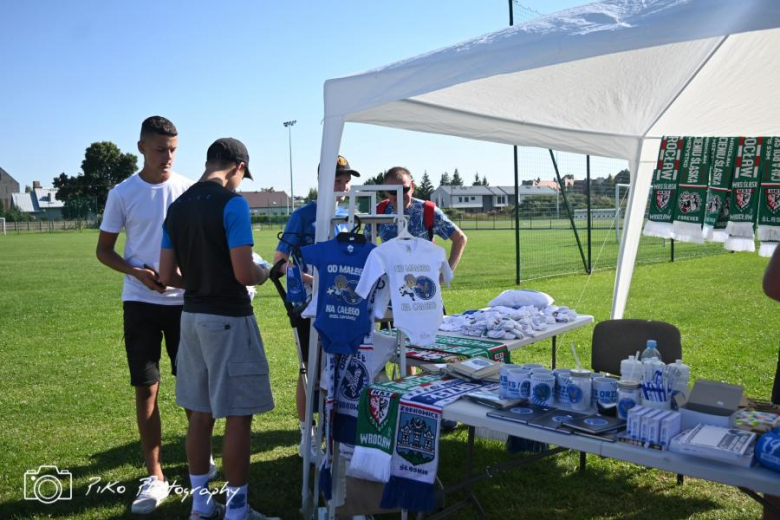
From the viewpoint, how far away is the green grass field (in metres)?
3.38

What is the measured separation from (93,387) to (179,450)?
196 cm

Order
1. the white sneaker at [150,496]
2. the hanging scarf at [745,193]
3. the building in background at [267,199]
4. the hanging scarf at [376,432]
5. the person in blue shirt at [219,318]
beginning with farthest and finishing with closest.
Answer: the building in background at [267,199] → the hanging scarf at [745,193] → the white sneaker at [150,496] → the person in blue shirt at [219,318] → the hanging scarf at [376,432]

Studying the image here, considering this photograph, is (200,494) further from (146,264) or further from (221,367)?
(146,264)

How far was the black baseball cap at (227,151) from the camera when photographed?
2.92 metres

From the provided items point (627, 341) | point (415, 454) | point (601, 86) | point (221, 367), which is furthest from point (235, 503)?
point (601, 86)

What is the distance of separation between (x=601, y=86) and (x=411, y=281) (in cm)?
212

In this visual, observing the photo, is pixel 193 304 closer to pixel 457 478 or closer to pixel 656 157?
pixel 457 478

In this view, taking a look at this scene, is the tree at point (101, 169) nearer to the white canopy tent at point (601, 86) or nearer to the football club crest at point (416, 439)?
the white canopy tent at point (601, 86)

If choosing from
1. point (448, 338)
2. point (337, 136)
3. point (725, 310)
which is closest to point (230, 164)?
point (337, 136)

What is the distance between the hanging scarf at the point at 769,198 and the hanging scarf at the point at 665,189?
59cm

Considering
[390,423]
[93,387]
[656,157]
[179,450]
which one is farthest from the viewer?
[93,387]

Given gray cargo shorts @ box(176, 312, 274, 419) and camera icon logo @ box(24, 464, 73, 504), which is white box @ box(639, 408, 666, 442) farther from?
camera icon logo @ box(24, 464, 73, 504)

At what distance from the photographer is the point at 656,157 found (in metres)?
5.11

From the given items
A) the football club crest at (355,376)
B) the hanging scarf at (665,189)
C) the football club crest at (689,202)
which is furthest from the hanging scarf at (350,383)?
the football club crest at (689,202)
